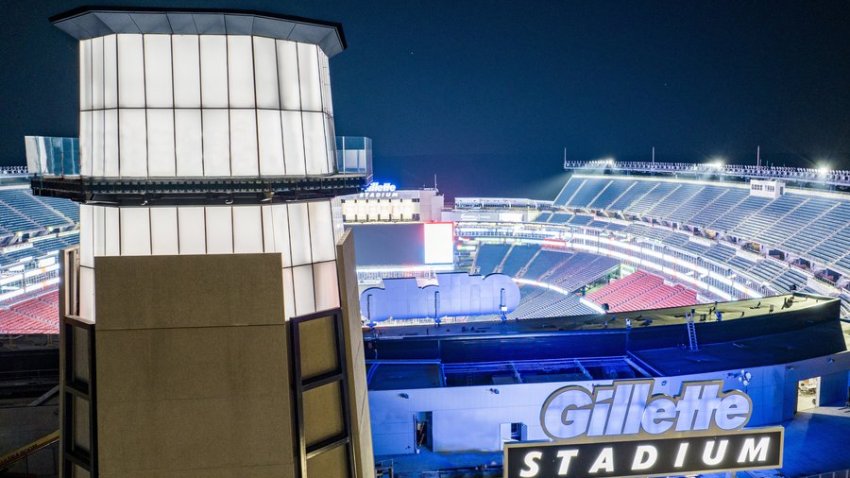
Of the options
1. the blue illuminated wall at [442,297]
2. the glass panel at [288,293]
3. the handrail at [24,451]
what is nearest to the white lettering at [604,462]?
the glass panel at [288,293]

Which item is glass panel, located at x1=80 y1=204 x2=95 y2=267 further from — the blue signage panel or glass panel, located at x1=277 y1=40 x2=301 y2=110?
the blue signage panel

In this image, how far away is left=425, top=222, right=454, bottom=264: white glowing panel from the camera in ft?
132

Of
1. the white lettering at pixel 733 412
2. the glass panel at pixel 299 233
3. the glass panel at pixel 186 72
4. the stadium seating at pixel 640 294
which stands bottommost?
the white lettering at pixel 733 412

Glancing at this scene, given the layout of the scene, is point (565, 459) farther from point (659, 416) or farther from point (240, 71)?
point (240, 71)

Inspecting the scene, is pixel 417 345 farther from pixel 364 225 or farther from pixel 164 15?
pixel 364 225

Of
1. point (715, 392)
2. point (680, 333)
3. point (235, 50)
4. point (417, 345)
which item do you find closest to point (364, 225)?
point (417, 345)

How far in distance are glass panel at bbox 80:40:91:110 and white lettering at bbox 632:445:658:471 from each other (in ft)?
35.5

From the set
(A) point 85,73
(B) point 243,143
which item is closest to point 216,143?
(B) point 243,143

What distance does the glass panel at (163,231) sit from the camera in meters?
6.09

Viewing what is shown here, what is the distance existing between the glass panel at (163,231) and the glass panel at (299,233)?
4.14ft

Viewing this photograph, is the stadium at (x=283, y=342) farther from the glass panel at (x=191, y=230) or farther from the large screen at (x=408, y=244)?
the large screen at (x=408, y=244)

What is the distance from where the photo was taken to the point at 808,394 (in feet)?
69.4

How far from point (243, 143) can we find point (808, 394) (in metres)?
23.6

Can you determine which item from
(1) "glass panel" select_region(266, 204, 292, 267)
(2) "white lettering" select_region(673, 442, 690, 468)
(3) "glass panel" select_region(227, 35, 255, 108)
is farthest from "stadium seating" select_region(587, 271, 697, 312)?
(3) "glass panel" select_region(227, 35, 255, 108)
